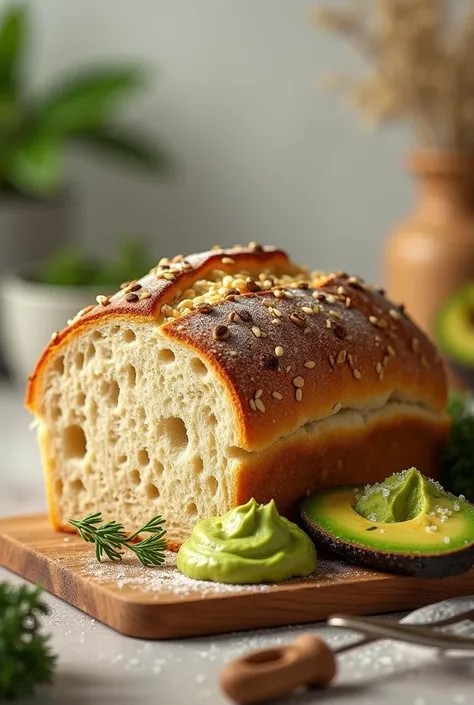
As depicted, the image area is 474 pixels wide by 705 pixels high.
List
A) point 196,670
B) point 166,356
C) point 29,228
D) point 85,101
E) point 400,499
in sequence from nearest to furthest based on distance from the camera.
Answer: point 196,670 < point 400,499 < point 166,356 < point 29,228 < point 85,101

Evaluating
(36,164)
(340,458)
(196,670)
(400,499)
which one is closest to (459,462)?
(340,458)

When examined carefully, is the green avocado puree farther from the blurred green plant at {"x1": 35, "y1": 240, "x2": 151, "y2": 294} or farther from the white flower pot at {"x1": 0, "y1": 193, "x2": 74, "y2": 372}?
the white flower pot at {"x1": 0, "y1": 193, "x2": 74, "y2": 372}

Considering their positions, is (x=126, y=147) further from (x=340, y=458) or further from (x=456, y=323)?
(x=340, y=458)

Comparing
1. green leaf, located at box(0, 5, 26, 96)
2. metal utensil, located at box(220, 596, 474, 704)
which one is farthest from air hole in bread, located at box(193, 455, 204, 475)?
green leaf, located at box(0, 5, 26, 96)

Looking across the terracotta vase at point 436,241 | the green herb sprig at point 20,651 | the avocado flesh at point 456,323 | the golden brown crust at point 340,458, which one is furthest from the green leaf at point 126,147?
the green herb sprig at point 20,651

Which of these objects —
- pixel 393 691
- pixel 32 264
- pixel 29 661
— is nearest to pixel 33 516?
pixel 29 661

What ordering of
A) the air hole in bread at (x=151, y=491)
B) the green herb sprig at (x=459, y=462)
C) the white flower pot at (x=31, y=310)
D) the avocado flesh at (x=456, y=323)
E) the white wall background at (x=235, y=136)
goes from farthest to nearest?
the white wall background at (x=235, y=136) → the avocado flesh at (x=456, y=323) → the white flower pot at (x=31, y=310) → the green herb sprig at (x=459, y=462) → the air hole in bread at (x=151, y=491)

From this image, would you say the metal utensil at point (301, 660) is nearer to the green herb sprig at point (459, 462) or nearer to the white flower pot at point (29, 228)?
the green herb sprig at point (459, 462)
